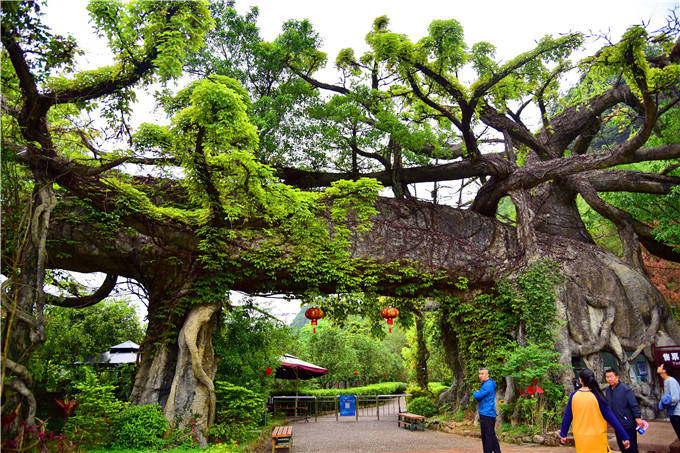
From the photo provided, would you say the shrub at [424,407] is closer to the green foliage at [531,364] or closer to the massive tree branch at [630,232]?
the green foliage at [531,364]

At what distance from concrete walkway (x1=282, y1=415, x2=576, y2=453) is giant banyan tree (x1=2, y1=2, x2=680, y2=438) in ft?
8.66

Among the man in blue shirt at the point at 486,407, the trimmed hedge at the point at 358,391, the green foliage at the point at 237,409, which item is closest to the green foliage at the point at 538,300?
the man in blue shirt at the point at 486,407

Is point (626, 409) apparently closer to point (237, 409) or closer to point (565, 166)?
point (237, 409)

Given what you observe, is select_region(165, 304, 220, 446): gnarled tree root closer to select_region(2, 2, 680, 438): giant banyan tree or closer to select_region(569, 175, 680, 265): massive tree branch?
select_region(2, 2, 680, 438): giant banyan tree

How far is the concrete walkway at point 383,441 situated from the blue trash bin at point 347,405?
4.01 feet

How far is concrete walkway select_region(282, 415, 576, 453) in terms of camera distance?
8.10 meters

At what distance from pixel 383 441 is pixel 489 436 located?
4696 millimetres

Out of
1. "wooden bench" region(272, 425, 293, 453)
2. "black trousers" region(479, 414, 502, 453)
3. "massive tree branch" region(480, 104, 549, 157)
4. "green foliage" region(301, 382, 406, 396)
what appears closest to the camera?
"black trousers" region(479, 414, 502, 453)

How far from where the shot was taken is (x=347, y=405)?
13742 mm

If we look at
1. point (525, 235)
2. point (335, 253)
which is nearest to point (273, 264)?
point (335, 253)

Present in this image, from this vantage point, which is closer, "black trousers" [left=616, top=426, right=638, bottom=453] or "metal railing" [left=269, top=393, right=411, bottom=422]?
"black trousers" [left=616, top=426, right=638, bottom=453]

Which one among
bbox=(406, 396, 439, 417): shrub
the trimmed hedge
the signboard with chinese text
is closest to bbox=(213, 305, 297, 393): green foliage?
bbox=(406, 396, 439, 417): shrub

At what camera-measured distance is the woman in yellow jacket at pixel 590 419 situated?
4.10 meters

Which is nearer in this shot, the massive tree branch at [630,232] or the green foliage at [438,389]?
the massive tree branch at [630,232]
